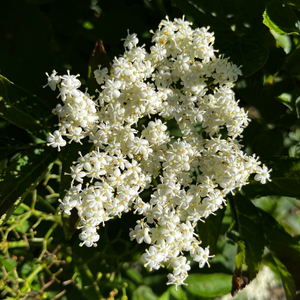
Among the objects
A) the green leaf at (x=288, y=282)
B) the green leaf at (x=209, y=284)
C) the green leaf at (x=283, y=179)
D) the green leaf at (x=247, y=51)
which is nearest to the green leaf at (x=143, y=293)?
the green leaf at (x=209, y=284)

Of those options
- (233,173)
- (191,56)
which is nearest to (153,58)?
(191,56)

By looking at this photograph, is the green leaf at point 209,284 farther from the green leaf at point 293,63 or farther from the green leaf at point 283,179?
the green leaf at point 293,63

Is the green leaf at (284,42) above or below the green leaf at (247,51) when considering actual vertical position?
below

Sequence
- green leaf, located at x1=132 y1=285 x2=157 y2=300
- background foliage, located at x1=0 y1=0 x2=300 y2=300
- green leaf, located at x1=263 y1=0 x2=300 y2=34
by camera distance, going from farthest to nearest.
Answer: green leaf, located at x1=132 y1=285 x2=157 y2=300
background foliage, located at x1=0 y1=0 x2=300 y2=300
green leaf, located at x1=263 y1=0 x2=300 y2=34

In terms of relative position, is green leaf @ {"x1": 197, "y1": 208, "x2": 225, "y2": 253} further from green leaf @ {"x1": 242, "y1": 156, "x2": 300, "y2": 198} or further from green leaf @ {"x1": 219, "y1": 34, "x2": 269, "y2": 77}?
green leaf @ {"x1": 219, "y1": 34, "x2": 269, "y2": 77}

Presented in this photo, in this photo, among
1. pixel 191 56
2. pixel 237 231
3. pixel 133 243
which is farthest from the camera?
pixel 133 243

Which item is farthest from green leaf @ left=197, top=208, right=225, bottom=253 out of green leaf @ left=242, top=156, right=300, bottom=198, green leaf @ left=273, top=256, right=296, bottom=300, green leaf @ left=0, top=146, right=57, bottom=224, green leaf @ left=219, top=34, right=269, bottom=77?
green leaf @ left=0, top=146, right=57, bottom=224

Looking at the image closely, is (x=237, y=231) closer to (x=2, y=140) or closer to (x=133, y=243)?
(x=133, y=243)
